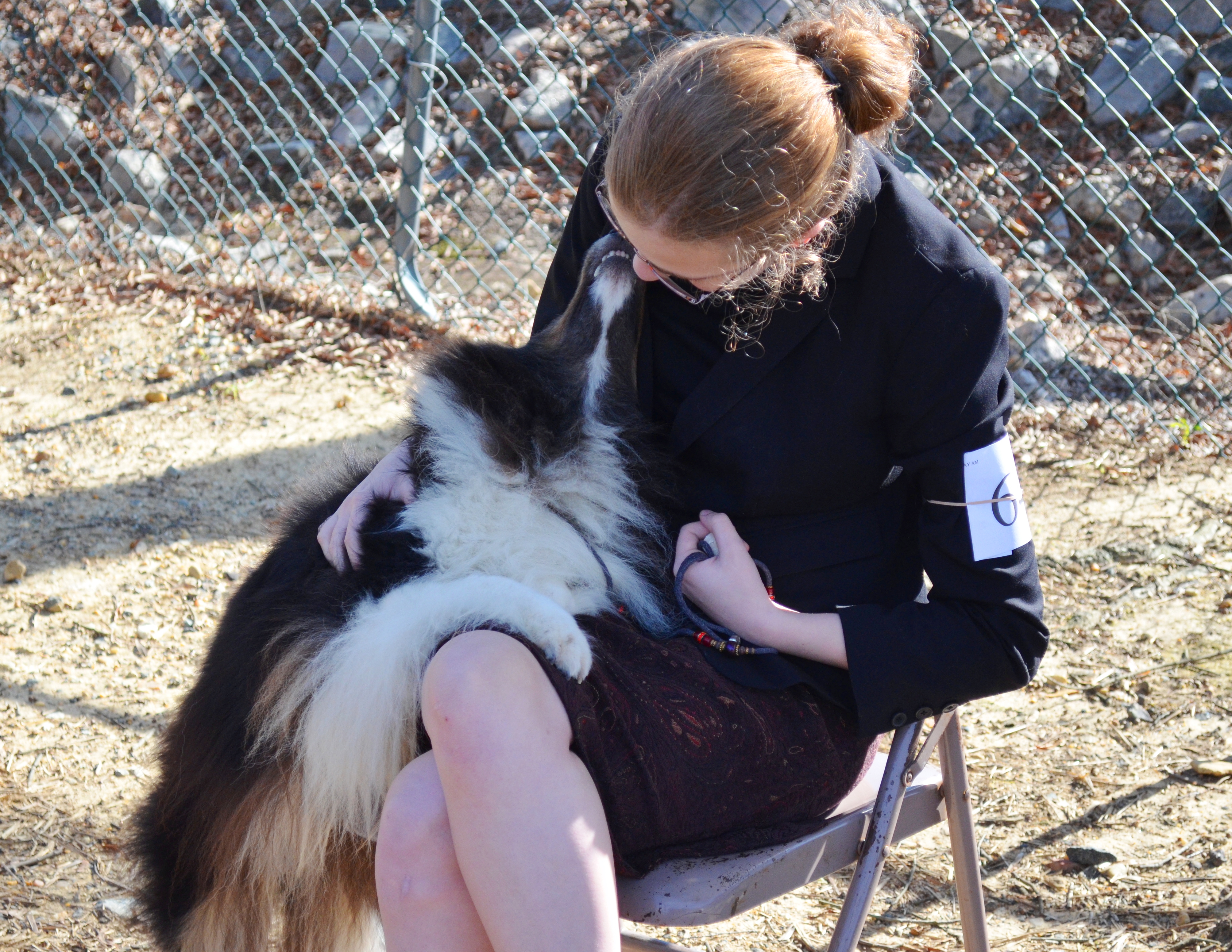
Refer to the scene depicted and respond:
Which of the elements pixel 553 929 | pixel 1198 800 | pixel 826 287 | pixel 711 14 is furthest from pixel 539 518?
pixel 711 14

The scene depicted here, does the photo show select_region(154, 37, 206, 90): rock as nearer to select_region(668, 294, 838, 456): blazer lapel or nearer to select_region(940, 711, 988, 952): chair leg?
select_region(668, 294, 838, 456): blazer lapel

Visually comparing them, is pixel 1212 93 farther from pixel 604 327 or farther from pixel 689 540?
pixel 689 540

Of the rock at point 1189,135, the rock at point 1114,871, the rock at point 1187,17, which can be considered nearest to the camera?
the rock at point 1114,871

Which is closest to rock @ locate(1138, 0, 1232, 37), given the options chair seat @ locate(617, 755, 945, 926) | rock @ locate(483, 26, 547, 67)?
rock @ locate(483, 26, 547, 67)

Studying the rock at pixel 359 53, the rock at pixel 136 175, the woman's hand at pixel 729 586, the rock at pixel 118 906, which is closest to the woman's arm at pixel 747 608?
the woman's hand at pixel 729 586

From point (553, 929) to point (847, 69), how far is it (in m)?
1.18

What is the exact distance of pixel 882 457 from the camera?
1683 mm

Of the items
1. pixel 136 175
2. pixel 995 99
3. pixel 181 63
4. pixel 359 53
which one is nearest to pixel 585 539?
pixel 995 99

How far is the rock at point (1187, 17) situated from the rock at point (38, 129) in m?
5.18

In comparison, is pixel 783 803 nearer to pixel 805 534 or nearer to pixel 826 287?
pixel 805 534

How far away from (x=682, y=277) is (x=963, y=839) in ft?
3.12

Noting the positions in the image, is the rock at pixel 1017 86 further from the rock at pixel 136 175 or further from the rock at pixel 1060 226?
the rock at pixel 136 175

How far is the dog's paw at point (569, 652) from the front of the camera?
Result: 57.6 inches

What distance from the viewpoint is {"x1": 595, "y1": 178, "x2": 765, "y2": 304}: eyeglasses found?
5.06 feet
